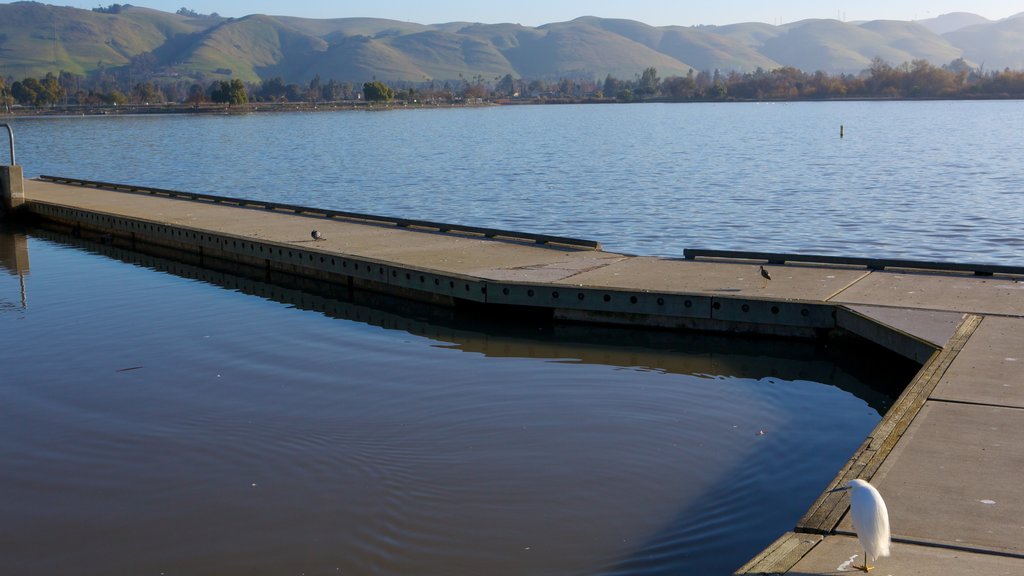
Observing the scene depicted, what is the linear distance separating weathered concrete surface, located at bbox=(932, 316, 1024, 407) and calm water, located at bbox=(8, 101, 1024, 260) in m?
13.6

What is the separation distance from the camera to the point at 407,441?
34.5ft

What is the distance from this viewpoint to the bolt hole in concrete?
8.30m

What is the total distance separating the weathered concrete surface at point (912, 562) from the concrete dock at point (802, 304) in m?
0.02

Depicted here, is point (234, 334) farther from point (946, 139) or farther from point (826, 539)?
point (946, 139)

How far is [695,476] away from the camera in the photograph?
9.52 meters

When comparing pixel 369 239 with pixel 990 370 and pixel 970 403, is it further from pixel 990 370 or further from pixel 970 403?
pixel 970 403

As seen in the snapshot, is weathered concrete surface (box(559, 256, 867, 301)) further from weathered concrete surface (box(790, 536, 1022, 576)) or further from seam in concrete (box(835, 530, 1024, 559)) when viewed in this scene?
weathered concrete surface (box(790, 536, 1022, 576))

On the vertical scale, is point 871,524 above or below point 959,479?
above

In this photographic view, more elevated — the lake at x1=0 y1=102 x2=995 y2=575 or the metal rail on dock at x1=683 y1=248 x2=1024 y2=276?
the metal rail on dock at x1=683 y1=248 x2=1024 y2=276

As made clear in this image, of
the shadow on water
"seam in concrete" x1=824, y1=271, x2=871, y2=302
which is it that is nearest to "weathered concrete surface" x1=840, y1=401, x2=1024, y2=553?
the shadow on water

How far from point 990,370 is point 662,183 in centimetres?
3420

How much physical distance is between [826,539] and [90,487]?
6.56 meters

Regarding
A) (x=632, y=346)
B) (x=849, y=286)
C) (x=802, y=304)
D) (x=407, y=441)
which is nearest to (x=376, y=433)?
(x=407, y=441)

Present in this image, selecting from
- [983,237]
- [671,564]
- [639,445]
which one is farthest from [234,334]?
[983,237]
